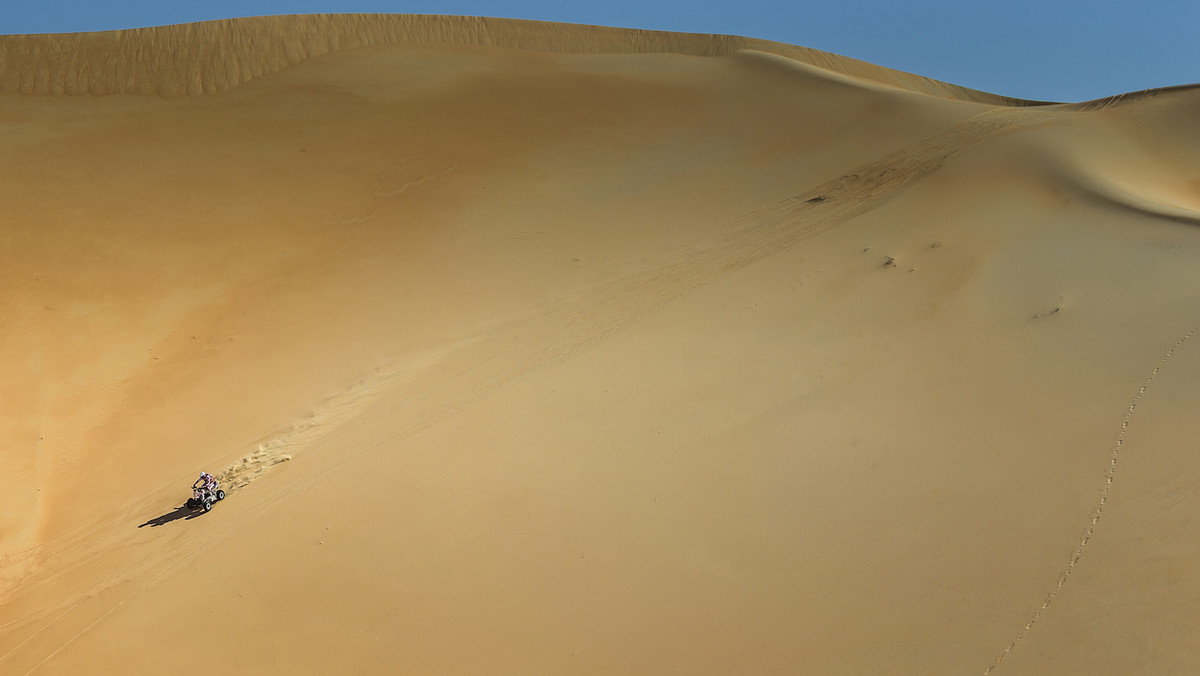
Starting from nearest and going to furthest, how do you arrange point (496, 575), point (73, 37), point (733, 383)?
point (496, 575), point (733, 383), point (73, 37)

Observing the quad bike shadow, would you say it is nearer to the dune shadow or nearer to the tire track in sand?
the dune shadow

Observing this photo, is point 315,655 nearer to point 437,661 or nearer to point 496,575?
point 437,661

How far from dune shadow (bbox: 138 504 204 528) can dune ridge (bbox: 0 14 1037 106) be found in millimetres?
10995

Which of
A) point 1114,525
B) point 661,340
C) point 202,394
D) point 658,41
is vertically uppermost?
point 658,41

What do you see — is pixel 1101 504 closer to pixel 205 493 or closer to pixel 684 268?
pixel 684 268

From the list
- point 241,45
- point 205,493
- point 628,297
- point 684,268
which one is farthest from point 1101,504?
point 241,45

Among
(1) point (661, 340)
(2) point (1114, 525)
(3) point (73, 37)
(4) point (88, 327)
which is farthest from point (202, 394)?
(3) point (73, 37)

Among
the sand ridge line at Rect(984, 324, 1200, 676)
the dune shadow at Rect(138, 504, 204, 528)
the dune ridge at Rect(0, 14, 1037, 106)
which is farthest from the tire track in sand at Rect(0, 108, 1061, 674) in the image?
the dune ridge at Rect(0, 14, 1037, 106)

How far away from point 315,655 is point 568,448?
9.46ft

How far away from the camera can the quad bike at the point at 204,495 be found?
767 cm

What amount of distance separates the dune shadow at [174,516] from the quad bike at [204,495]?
0.06m

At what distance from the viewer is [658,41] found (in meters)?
19.2

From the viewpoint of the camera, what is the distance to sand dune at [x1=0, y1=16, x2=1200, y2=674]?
5402mm

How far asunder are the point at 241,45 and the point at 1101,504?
17.5 metres
